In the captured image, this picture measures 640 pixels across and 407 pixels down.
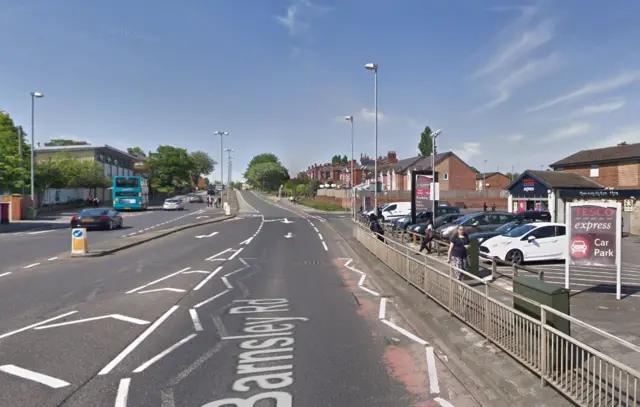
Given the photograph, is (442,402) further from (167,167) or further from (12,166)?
(167,167)

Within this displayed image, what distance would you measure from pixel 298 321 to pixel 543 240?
11584 millimetres

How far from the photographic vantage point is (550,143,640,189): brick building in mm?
37656

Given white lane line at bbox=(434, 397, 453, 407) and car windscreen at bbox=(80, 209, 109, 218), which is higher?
car windscreen at bbox=(80, 209, 109, 218)

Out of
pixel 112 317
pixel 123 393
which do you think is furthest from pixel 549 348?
pixel 112 317

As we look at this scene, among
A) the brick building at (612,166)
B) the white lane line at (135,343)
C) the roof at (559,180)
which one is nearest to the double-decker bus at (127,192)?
the roof at (559,180)

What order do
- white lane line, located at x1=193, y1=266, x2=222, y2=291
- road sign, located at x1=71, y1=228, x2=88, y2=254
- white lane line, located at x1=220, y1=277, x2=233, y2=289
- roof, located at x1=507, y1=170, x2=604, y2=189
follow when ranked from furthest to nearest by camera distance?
roof, located at x1=507, y1=170, x2=604, y2=189
road sign, located at x1=71, y1=228, x2=88, y2=254
white lane line, located at x1=220, y1=277, x2=233, y2=289
white lane line, located at x1=193, y1=266, x2=222, y2=291

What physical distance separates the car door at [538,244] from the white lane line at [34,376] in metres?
15.1

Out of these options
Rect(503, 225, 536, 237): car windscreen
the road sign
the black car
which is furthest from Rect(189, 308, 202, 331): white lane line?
the black car

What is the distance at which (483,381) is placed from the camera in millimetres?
6000

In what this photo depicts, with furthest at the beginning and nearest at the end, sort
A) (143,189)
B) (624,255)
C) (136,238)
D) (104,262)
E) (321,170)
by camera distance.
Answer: (321,170) < (143,189) < (136,238) < (624,255) < (104,262)

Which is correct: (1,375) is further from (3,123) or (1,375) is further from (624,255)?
(3,123)

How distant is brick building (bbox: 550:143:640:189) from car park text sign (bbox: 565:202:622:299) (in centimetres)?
3150

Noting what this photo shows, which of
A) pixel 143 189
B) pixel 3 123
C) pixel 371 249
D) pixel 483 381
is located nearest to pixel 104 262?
pixel 371 249

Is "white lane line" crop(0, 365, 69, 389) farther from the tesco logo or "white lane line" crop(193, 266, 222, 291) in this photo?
the tesco logo
